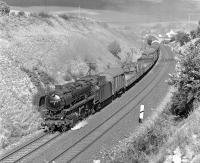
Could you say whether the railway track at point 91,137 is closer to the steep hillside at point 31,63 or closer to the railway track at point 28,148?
the railway track at point 28,148

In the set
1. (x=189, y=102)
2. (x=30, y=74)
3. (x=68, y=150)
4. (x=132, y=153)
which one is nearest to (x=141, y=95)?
(x=30, y=74)

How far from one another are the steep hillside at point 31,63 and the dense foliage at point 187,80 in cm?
1222

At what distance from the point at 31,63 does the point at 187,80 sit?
1092 inches

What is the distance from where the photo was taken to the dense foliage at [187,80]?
22.8 m

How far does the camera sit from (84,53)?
219 feet

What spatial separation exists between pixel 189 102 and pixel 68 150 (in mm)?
9412

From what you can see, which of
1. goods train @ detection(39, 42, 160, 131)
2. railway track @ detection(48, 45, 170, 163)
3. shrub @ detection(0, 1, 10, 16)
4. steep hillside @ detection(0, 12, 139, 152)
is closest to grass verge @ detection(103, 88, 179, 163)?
railway track @ detection(48, 45, 170, 163)

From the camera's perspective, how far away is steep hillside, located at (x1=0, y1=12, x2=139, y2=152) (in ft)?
97.1

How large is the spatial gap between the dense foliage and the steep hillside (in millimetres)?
12221

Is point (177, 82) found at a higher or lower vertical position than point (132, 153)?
higher

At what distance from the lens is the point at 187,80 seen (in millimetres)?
23219

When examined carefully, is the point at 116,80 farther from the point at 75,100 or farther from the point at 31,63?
the point at 31,63

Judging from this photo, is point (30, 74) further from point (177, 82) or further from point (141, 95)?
point (177, 82)

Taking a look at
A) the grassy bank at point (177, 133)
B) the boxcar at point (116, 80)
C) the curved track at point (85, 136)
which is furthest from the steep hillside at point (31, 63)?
the grassy bank at point (177, 133)
